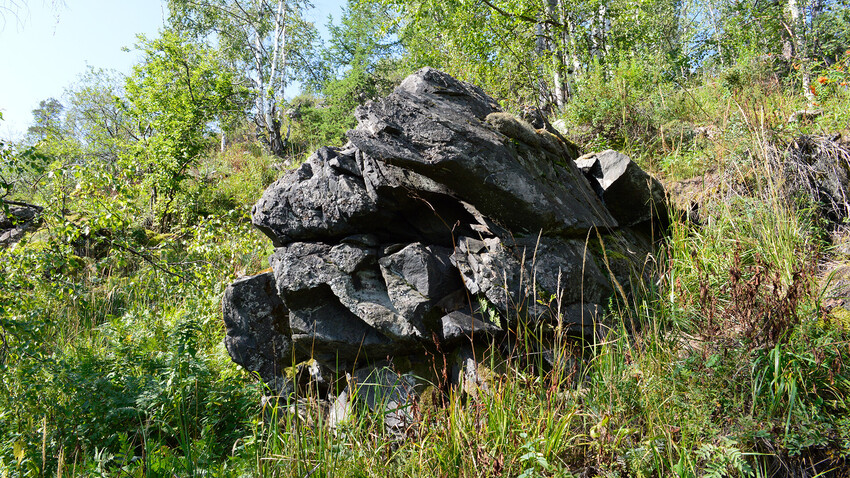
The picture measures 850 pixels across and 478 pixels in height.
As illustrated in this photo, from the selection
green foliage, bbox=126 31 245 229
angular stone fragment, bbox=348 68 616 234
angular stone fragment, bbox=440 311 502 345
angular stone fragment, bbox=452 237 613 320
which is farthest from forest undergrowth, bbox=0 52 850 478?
green foliage, bbox=126 31 245 229

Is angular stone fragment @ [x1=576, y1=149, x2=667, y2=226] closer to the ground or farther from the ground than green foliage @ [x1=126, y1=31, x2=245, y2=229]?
closer to the ground

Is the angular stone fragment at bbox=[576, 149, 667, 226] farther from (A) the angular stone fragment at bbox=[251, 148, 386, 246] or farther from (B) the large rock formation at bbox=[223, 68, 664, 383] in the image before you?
(A) the angular stone fragment at bbox=[251, 148, 386, 246]

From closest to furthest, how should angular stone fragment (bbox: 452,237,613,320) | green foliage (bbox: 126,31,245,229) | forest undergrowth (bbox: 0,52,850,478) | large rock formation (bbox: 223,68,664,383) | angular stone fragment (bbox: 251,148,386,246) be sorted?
forest undergrowth (bbox: 0,52,850,478) → angular stone fragment (bbox: 452,237,613,320) → large rock formation (bbox: 223,68,664,383) → angular stone fragment (bbox: 251,148,386,246) → green foliage (bbox: 126,31,245,229)

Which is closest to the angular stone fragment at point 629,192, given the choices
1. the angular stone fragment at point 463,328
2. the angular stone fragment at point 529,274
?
the angular stone fragment at point 529,274

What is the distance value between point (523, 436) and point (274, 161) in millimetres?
13910

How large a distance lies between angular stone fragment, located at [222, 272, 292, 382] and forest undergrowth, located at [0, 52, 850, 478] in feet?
0.96

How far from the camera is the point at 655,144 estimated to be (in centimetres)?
641

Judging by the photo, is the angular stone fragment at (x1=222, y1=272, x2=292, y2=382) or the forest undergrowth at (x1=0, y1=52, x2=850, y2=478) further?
the angular stone fragment at (x1=222, y1=272, x2=292, y2=382)

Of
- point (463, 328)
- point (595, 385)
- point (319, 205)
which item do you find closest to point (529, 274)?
point (463, 328)

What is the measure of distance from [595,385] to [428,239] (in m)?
1.68

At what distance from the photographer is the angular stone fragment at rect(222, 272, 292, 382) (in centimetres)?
402

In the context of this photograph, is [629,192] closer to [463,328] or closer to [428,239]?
[428,239]

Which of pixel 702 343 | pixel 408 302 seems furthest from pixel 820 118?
pixel 408 302

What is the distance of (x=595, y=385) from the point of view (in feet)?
9.05
